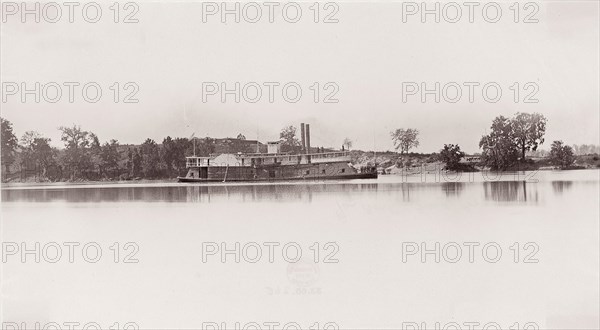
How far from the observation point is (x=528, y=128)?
6.13 meters

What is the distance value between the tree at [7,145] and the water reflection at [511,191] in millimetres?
6148

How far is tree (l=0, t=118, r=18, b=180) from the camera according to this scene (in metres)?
6.19

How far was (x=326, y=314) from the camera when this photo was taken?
5.28m

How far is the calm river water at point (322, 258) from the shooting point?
17.6 feet

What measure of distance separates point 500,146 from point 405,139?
1294 mm

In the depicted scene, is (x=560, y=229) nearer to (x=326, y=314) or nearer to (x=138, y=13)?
(x=326, y=314)

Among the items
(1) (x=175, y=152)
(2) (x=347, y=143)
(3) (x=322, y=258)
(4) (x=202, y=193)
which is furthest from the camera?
(4) (x=202, y=193)

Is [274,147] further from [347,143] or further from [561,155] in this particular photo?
[561,155]

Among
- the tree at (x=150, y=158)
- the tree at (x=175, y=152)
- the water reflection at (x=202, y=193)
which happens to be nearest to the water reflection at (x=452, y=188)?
the water reflection at (x=202, y=193)

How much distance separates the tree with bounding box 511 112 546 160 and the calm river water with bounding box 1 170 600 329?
0.58 metres

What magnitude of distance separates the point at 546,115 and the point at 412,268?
2.58 m

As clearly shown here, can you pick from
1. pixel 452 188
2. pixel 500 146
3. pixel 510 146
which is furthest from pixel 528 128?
pixel 452 188

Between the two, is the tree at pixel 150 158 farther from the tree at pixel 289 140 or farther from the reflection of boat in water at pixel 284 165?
the tree at pixel 289 140

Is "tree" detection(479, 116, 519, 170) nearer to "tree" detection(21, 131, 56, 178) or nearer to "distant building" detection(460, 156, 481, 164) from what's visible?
"distant building" detection(460, 156, 481, 164)
